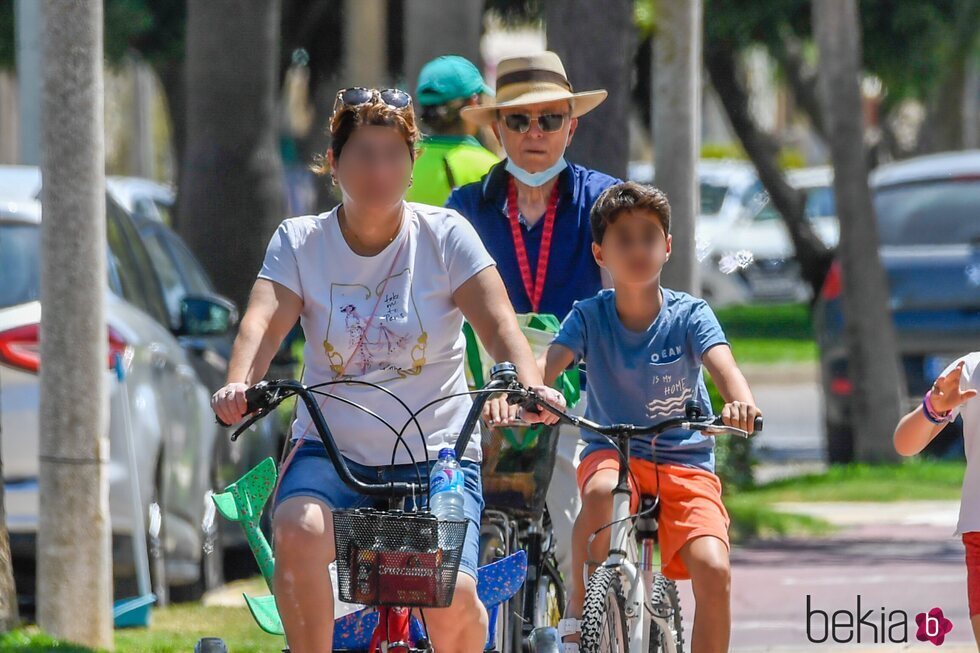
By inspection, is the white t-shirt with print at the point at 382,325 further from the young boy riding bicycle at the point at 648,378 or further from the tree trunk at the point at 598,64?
the tree trunk at the point at 598,64

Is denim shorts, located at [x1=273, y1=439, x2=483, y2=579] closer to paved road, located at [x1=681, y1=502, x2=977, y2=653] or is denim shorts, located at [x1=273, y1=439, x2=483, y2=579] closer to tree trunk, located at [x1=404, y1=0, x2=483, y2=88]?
paved road, located at [x1=681, y1=502, x2=977, y2=653]

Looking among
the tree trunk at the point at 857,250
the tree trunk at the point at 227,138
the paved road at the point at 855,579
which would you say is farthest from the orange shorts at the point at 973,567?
the tree trunk at the point at 857,250

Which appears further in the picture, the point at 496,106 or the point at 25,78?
the point at 25,78

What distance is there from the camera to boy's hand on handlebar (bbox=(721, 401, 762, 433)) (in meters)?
4.70

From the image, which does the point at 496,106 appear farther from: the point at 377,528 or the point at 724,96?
the point at 724,96

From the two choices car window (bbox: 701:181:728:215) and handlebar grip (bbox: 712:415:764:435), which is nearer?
handlebar grip (bbox: 712:415:764:435)

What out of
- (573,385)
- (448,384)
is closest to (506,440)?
(573,385)

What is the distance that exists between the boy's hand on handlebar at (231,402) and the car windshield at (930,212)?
31.1 ft

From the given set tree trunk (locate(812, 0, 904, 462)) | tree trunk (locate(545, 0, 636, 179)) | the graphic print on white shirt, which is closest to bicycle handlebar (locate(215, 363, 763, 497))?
the graphic print on white shirt

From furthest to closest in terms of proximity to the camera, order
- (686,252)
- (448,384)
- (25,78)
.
Result: (686,252)
(25,78)
(448,384)

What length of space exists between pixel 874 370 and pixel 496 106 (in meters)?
7.68

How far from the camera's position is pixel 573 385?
5.92 m

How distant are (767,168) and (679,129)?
21.2 ft

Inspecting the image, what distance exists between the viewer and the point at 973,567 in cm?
494
